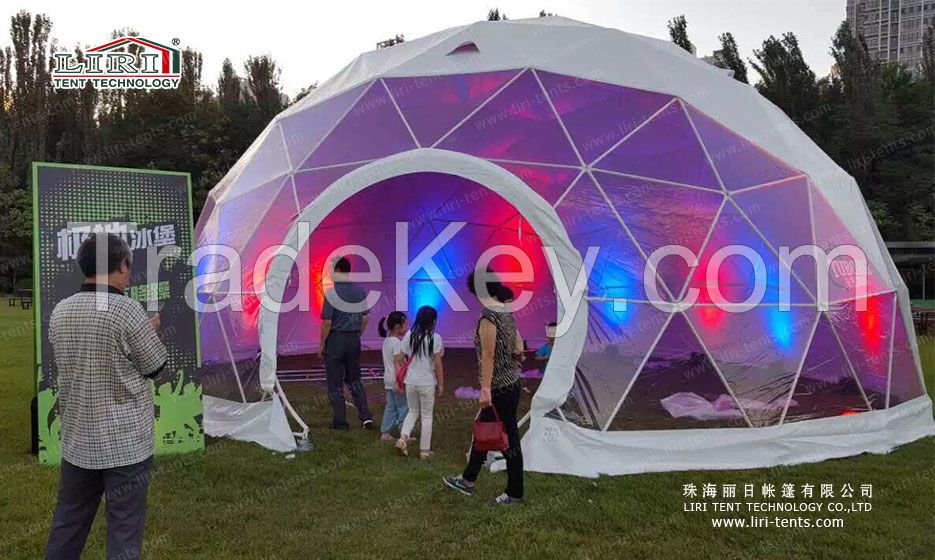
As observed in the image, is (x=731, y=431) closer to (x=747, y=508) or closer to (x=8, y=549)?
(x=747, y=508)

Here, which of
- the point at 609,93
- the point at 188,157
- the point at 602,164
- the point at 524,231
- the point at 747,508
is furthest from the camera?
the point at 188,157

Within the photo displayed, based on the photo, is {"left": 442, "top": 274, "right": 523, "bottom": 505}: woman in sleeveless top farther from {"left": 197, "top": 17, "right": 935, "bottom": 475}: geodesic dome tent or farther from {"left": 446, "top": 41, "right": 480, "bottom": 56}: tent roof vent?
{"left": 446, "top": 41, "right": 480, "bottom": 56}: tent roof vent

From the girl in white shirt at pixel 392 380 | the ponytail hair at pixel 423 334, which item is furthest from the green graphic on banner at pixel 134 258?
the ponytail hair at pixel 423 334

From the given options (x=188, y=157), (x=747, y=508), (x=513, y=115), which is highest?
(x=188, y=157)

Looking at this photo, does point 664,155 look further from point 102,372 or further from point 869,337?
point 102,372

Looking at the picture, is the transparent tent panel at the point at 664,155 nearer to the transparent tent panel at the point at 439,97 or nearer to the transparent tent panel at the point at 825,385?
the transparent tent panel at the point at 439,97

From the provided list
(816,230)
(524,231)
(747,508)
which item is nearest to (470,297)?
(524,231)

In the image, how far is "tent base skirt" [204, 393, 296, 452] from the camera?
6.75 meters

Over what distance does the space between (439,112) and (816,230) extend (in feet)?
13.6

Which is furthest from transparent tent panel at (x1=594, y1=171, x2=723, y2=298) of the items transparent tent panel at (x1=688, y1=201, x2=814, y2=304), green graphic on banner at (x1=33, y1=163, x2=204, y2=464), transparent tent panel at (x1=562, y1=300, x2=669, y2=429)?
green graphic on banner at (x1=33, y1=163, x2=204, y2=464)

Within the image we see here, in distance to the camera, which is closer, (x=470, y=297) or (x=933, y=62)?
(x=470, y=297)

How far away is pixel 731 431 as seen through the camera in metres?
→ 6.28

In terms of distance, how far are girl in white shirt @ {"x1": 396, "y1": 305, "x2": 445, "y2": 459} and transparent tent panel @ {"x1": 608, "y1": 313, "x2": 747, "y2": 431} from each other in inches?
64.5

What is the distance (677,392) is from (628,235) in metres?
1.53
